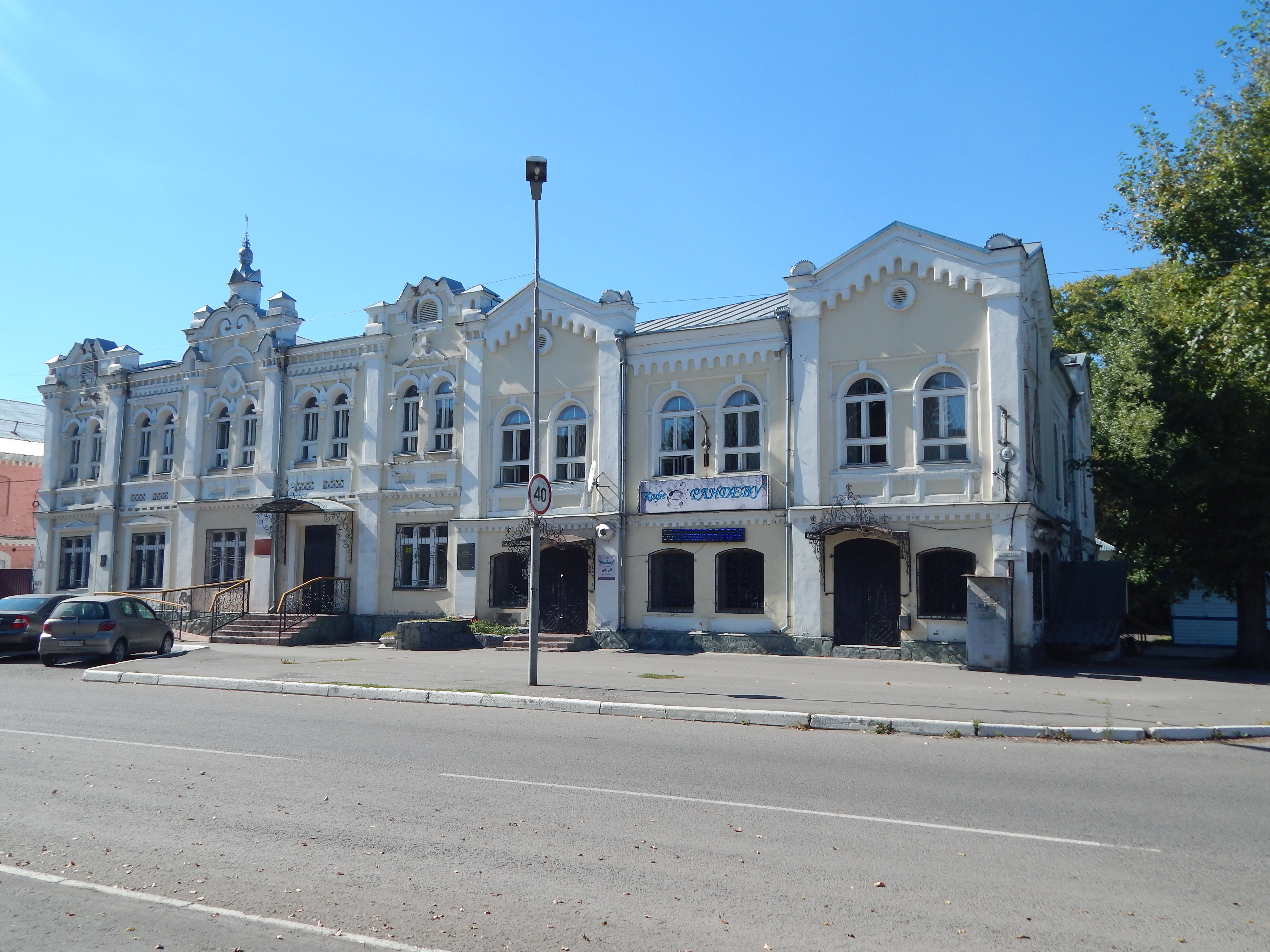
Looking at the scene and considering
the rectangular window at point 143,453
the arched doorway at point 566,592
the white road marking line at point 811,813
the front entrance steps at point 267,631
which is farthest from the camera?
the rectangular window at point 143,453

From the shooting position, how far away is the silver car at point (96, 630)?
20125 millimetres

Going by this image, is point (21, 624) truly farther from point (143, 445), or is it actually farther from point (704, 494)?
point (704, 494)

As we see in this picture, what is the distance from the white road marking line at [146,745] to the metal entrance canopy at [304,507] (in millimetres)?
16782

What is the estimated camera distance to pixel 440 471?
28.1m

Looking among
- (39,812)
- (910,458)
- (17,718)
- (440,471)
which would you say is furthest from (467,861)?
(440,471)

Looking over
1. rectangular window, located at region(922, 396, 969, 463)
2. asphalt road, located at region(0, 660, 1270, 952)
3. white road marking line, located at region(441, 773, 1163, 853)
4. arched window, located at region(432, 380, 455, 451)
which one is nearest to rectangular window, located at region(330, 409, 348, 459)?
arched window, located at region(432, 380, 455, 451)

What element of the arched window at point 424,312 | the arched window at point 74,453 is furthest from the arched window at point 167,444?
the arched window at point 424,312

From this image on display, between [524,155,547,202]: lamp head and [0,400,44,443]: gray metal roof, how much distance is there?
130 feet

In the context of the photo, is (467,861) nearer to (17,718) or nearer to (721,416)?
(17,718)

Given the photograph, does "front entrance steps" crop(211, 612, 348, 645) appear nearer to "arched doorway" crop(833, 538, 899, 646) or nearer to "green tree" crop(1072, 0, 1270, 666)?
"arched doorway" crop(833, 538, 899, 646)

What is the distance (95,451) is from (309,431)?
1067cm

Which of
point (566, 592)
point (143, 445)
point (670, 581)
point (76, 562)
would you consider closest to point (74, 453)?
point (143, 445)

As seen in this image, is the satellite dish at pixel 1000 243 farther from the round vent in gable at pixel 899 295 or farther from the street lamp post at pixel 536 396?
the street lamp post at pixel 536 396

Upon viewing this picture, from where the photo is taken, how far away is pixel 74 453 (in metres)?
36.6
